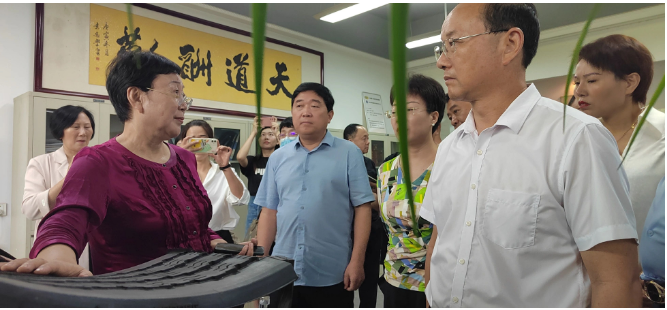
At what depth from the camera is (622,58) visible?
1314mm

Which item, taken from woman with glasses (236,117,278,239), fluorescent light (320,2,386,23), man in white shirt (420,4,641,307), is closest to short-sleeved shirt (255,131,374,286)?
man in white shirt (420,4,641,307)

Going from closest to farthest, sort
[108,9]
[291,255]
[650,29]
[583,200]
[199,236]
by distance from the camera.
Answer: [583,200], [199,236], [291,255], [108,9], [650,29]

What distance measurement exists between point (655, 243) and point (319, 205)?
3.92 feet

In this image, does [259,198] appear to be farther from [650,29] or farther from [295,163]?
[650,29]

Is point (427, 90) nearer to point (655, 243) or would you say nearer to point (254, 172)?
point (655, 243)

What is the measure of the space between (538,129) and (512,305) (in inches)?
15.9

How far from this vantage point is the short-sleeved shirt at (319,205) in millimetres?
Result: 1829

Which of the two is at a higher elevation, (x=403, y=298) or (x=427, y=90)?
(x=427, y=90)

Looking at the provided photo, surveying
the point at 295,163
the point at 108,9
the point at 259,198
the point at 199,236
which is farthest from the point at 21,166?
the point at 199,236

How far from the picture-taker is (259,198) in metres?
2.08

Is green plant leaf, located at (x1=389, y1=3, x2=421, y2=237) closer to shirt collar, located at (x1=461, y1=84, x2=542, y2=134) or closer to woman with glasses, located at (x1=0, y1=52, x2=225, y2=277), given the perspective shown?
woman with glasses, located at (x1=0, y1=52, x2=225, y2=277)

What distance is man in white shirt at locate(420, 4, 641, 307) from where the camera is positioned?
834 millimetres

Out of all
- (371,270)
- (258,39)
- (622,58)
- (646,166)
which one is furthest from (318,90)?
(258,39)

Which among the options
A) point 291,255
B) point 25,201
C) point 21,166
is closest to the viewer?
point 291,255
